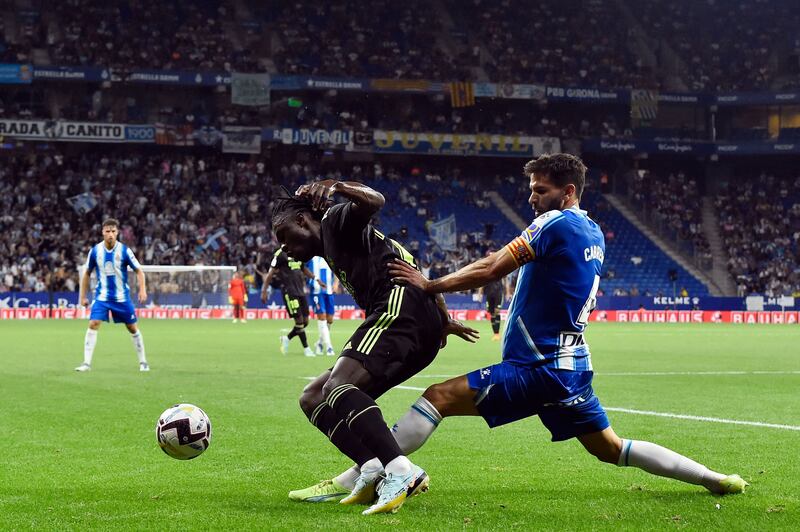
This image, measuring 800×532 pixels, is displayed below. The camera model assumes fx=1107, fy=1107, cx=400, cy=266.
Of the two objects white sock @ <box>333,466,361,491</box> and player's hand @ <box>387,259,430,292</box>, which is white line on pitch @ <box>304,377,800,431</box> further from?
player's hand @ <box>387,259,430,292</box>

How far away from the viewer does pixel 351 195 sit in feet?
21.0

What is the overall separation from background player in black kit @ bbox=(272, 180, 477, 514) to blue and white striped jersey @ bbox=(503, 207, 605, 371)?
2.03ft

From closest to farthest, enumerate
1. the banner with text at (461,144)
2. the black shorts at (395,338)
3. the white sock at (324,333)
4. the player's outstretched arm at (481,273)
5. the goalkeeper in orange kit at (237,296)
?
the player's outstretched arm at (481,273) → the black shorts at (395,338) → the white sock at (324,333) → the goalkeeper in orange kit at (237,296) → the banner with text at (461,144)

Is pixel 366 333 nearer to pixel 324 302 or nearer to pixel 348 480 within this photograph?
pixel 348 480

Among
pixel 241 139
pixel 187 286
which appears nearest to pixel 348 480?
pixel 187 286

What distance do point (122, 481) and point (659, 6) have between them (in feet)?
215

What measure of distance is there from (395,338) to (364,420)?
21.6 inches

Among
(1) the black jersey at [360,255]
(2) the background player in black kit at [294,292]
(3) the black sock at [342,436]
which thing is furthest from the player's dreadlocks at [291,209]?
(2) the background player in black kit at [294,292]

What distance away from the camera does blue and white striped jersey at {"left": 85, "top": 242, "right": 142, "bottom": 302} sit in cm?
1795

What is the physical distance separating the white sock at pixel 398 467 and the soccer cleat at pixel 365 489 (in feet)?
1.24

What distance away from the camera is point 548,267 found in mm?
6422

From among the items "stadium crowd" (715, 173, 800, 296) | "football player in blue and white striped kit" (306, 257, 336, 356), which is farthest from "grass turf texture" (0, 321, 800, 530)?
"stadium crowd" (715, 173, 800, 296)

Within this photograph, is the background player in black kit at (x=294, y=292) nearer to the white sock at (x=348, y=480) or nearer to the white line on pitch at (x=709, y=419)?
the white line on pitch at (x=709, y=419)

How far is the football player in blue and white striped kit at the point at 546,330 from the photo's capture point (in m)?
6.36
